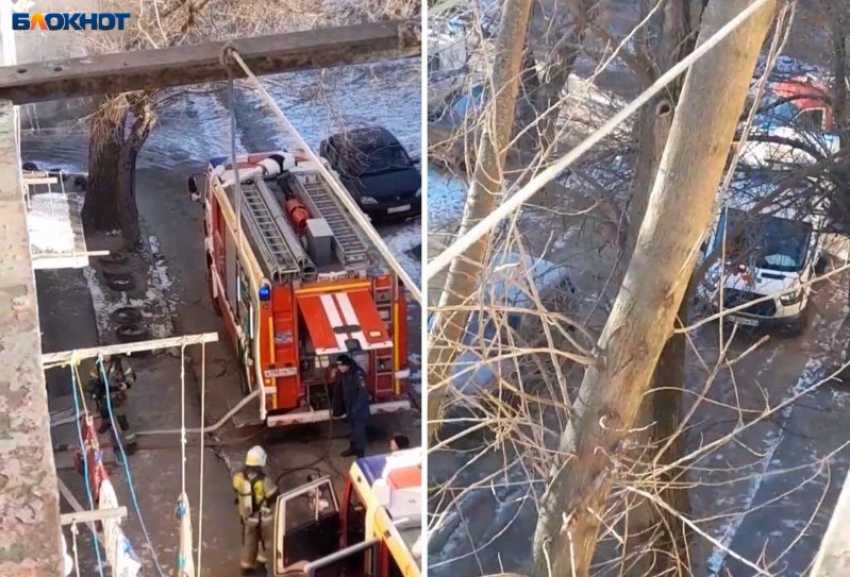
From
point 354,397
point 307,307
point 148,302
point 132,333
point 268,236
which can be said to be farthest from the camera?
point 148,302

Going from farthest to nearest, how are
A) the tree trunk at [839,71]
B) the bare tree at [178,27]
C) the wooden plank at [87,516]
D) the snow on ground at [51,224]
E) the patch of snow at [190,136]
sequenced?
the patch of snow at [190,136], the bare tree at [178,27], the snow on ground at [51,224], the tree trunk at [839,71], the wooden plank at [87,516]

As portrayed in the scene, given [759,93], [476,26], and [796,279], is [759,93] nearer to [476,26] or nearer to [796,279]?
[796,279]

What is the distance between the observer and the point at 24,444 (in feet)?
5.31

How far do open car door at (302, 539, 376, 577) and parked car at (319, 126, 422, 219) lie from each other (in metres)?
4.63

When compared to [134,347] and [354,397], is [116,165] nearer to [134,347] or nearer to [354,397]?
[354,397]

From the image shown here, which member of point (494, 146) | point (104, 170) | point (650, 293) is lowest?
point (104, 170)

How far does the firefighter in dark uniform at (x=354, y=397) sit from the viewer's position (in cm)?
671

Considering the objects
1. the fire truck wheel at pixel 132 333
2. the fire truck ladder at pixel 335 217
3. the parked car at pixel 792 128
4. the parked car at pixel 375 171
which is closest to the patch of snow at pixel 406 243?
the parked car at pixel 375 171

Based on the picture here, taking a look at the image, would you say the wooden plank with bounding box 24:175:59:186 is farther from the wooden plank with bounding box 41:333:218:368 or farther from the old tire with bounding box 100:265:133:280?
the wooden plank with bounding box 41:333:218:368

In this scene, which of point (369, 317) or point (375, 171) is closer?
point (369, 317)

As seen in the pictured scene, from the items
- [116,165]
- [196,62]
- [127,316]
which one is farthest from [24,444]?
[116,165]

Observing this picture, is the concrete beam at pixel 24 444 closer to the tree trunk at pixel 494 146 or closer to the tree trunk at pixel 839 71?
the tree trunk at pixel 494 146

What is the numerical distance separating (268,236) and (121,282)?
2628mm

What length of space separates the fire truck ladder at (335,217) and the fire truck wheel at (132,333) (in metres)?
1.76
